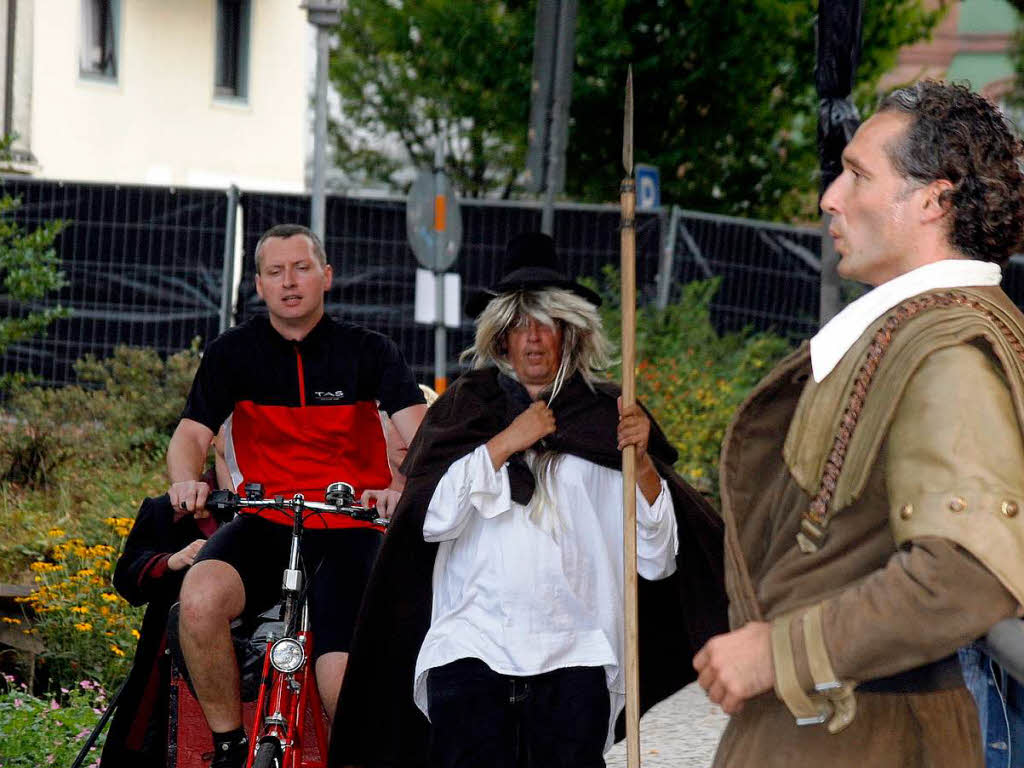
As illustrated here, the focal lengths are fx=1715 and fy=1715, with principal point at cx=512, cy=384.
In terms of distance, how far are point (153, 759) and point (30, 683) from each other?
2276mm

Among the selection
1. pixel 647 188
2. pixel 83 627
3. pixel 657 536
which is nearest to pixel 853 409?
pixel 657 536

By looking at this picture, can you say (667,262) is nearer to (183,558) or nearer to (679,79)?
(679,79)

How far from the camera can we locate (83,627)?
7.32 metres

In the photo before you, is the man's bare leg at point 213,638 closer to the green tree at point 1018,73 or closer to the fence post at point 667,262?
the fence post at point 667,262

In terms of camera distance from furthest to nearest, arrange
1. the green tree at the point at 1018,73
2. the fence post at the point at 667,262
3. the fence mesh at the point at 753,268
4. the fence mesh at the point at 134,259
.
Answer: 1. the green tree at the point at 1018,73
2. the fence mesh at the point at 134,259
3. the fence mesh at the point at 753,268
4. the fence post at the point at 667,262

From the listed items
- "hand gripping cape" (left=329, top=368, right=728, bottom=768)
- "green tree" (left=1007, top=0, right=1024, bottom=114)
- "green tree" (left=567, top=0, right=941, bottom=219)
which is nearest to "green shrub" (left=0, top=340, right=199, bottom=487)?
"hand gripping cape" (left=329, top=368, right=728, bottom=768)

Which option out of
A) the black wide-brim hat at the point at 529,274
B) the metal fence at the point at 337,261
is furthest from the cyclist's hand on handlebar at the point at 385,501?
the metal fence at the point at 337,261

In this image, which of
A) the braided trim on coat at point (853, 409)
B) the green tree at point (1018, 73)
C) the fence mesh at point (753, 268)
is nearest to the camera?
the braided trim on coat at point (853, 409)

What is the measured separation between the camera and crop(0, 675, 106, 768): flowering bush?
615 cm

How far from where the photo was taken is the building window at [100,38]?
2639 cm

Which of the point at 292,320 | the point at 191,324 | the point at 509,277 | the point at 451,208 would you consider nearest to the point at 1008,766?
the point at 509,277

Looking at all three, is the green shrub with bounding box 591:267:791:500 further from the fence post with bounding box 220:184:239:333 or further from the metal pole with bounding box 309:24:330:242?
the fence post with bounding box 220:184:239:333

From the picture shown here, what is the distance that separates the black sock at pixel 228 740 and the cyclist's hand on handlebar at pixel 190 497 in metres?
0.68

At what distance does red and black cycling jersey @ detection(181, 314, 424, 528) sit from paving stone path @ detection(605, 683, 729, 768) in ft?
6.15
